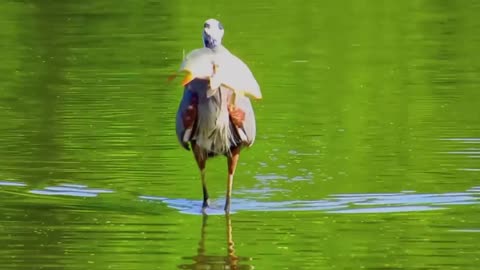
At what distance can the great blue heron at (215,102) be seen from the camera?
1137 cm

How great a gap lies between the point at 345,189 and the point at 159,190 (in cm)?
143

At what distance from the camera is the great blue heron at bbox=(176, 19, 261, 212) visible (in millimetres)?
11367

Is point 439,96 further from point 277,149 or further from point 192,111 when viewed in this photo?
point 192,111

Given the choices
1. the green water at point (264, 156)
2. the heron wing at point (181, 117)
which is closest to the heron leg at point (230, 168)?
the green water at point (264, 156)

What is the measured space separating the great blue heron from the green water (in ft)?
1.55

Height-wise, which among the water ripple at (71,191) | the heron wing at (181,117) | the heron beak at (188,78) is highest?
the heron beak at (188,78)

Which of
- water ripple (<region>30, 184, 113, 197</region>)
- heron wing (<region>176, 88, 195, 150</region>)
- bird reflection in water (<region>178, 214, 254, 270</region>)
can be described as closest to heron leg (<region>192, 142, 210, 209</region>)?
heron wing (<region>176, 88, 195, 150</region>)

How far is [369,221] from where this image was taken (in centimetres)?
1140

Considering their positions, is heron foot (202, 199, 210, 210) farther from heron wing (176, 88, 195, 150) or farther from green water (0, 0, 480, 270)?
heron wing (176, 88, 195, 150)

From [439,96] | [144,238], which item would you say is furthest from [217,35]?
[439,96]

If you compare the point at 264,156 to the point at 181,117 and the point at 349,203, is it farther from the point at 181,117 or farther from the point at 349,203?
the point at 181,117

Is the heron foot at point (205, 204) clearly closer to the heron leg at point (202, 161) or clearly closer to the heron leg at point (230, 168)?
the heron leg at point (202, 161)

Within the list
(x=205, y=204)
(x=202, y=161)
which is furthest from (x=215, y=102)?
(x=205, y=204)

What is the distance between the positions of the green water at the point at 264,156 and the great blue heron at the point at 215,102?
1.55ft
